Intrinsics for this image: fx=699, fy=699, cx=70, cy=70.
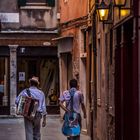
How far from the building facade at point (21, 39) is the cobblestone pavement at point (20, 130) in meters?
1.80

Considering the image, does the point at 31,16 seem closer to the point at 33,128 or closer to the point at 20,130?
the point at 20,130

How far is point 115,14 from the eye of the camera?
15289 mm

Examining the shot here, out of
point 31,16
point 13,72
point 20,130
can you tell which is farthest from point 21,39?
point 20,130

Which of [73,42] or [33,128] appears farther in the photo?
[73,42]

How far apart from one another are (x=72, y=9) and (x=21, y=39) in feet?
18.7

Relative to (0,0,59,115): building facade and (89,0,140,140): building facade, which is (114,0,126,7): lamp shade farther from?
(0,0,59,115): building facade

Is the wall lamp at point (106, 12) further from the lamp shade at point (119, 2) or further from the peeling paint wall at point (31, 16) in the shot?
the peeling paint wall at point (31, 16)

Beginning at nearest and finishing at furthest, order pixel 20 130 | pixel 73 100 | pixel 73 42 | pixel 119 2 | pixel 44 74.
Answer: pixel 119 2
pixel 73 100
pixel 20 130
pixel 73 42
pixel 44 74

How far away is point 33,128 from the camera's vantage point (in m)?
16.5

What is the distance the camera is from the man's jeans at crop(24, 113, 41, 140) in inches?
640

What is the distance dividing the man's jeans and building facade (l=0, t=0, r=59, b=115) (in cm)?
1469

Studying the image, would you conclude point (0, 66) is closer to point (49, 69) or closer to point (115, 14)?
point (49, 69)

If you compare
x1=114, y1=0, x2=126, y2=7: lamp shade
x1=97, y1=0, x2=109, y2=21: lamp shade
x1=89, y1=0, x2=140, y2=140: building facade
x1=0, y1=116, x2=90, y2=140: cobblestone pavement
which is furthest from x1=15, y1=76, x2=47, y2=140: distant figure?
x1=0, y1=116, x2=90, y2=140: cobblestone pavement

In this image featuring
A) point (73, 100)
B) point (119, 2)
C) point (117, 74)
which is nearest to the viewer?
point (119, 2)
